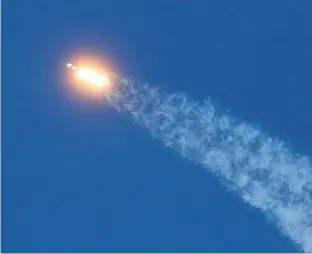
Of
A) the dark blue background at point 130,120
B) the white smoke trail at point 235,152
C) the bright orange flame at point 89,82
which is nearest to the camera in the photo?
the white smoke trail at point 235,152

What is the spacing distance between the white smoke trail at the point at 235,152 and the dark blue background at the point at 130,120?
31 centimetres

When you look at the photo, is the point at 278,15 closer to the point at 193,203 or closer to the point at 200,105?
the point at 200,105

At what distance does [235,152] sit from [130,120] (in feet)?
10.2

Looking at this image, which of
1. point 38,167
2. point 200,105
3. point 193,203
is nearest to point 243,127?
point 200,105

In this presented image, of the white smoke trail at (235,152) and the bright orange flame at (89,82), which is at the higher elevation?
the bright orange flame at (89,82)

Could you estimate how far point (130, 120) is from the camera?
629 inches

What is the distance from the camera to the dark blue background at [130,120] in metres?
15.7

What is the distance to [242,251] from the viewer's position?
15.5 meters

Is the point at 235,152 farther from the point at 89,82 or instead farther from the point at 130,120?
the point at 89,82

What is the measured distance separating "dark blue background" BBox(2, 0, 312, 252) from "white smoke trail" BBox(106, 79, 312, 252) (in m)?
0.31

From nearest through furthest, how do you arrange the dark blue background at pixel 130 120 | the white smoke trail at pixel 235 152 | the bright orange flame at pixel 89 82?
the white smoke trail at pixel 235 152 < the dark blue background at pixel 130 120 < the bright orange flame at pixel 89 82

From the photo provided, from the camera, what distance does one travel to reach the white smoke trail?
15.3 meters

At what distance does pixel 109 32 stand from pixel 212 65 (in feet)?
10.3

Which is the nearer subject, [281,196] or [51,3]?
[281,196]
